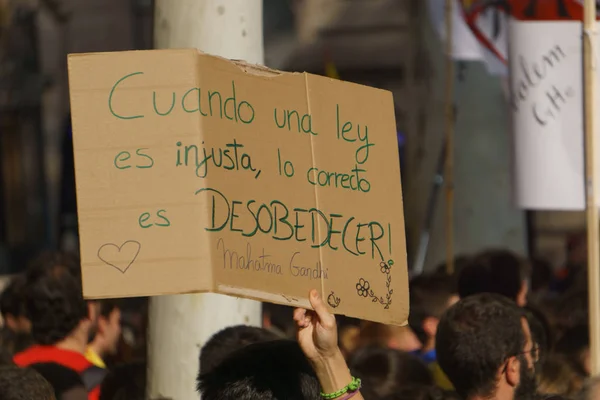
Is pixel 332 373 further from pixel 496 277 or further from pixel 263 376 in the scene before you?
pixel 496 277

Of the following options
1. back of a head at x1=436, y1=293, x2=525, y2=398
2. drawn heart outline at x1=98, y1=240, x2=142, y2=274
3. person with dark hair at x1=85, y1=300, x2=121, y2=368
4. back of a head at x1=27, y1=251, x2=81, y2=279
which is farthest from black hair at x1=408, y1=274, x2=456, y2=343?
drawn heart outline at x1=98, y1=240, x2=142, y2=274

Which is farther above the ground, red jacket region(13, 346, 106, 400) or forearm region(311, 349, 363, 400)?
forearm region(311, 349, 363, 400)

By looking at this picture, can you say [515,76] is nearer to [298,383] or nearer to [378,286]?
[378,286]

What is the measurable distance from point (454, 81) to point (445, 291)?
691cm

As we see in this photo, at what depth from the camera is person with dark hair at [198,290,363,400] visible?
3479 millimetres

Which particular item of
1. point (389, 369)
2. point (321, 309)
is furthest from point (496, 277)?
point (321, 309)

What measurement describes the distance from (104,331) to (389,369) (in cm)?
141

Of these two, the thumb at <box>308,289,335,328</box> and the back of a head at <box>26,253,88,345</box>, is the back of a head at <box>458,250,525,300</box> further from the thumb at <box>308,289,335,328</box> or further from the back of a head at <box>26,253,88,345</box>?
the thumb at <box>308,289,335,328</box>

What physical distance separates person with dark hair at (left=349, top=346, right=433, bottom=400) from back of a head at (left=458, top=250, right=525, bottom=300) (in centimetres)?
120

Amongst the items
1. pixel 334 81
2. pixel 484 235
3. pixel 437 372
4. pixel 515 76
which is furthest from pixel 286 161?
pixel 484 235

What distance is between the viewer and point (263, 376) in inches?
138

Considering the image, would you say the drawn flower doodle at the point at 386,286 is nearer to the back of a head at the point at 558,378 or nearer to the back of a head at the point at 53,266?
the back of a head at the point at 558,378

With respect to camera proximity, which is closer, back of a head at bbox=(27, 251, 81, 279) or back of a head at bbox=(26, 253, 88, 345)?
back of a head at bbox=(26, 253, 88, 345)

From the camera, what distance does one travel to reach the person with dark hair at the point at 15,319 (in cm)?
630
